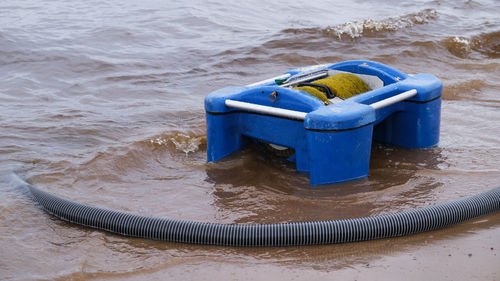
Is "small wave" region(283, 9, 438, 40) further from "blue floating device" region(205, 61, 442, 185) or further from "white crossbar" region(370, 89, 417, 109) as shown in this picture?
"white crossbar" region(370, 89, 417, 109)

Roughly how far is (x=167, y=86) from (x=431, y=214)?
18.1 feet

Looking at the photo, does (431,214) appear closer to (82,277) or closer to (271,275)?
(271,275)

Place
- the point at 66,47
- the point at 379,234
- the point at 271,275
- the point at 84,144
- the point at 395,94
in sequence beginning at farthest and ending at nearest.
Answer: the point at 66,47 < the point at 84,144 < the point at 395,94 < the point at 379,234 < the point at 271,275

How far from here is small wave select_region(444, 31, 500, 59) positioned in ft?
36.1

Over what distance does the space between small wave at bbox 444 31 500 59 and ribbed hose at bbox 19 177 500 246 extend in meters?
7.43

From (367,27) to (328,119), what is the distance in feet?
26.7

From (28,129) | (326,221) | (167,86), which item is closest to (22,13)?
(167,86)

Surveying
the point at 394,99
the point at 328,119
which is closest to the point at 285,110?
the point at 328,119

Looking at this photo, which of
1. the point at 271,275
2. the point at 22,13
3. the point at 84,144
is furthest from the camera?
the point at 22,13

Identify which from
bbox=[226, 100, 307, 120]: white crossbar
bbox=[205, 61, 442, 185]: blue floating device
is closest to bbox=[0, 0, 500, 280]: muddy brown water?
bbox=[205, 61, 442, 185]: blue floating device

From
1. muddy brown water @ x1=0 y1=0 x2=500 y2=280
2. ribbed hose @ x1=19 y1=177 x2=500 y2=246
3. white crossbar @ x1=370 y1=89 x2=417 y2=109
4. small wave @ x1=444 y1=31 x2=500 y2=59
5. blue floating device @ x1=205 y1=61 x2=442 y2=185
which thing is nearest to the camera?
muddy brown water @ x1=0 y1=0 x2=500 y2=280

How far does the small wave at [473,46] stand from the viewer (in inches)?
434

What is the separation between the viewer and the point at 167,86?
28.6ft

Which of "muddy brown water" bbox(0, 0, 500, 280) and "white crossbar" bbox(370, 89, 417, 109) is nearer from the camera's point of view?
"muddy brown water" bbox(0, 0, 500, 280)
